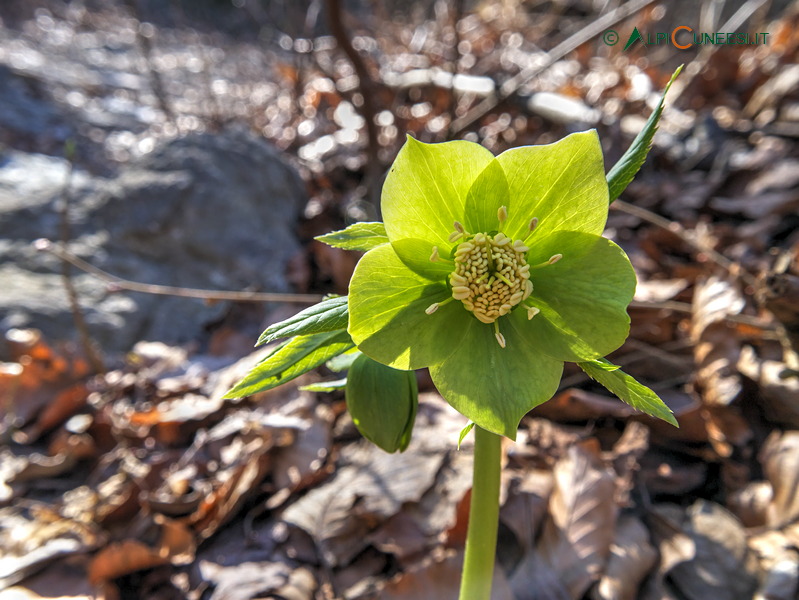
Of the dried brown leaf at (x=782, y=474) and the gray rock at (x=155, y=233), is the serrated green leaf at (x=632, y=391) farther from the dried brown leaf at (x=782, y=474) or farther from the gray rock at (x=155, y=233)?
the gray rock at (x=155, y=233)

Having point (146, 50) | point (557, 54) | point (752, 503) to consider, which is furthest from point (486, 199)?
point (146, 50)

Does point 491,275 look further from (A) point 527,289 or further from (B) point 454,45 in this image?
(B) point 454,45

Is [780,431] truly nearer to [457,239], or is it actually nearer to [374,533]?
[374,533]

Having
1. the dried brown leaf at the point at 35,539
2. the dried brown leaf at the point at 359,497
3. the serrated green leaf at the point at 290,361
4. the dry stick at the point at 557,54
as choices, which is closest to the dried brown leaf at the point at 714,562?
the dried brown leaf at the point at 359,497

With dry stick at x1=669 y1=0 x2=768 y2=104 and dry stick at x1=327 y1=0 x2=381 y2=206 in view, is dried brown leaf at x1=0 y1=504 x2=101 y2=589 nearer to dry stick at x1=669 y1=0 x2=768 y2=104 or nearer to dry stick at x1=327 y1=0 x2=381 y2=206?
dry stick at x1=327 y1=0 x2=381 y2=206

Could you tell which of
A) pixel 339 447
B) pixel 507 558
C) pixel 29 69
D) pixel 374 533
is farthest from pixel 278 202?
pixel 29 69

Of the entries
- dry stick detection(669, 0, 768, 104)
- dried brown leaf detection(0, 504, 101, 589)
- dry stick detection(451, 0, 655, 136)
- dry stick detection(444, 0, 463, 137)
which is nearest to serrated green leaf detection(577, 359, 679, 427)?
dried brown leaf detection(0, 504, 101, 589)

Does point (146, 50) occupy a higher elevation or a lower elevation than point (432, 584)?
higher
